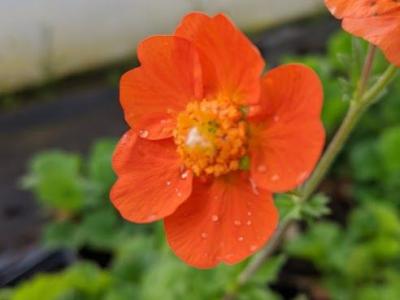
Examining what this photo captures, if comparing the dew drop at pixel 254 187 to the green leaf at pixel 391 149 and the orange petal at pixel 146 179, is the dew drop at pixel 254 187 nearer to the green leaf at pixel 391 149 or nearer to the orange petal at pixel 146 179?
the orange petal at pixel 146 179

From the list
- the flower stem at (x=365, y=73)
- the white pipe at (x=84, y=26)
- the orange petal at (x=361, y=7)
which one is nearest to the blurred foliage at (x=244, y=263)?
the flower stem at (x=365, y=73)

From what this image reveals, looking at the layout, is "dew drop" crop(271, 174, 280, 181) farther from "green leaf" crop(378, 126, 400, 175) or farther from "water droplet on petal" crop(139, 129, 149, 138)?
"green leaf" crop(378, 126, 400, 175)

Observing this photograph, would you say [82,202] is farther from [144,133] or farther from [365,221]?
[144,133]

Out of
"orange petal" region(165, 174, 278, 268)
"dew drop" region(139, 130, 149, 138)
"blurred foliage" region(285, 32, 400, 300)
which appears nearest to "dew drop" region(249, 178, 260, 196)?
"orange petal" region(165, 174, 278, 268)

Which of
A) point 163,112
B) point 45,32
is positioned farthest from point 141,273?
point 45,32

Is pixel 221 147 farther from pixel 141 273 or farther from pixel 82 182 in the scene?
pixel 82 182
